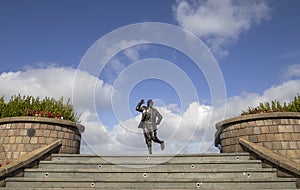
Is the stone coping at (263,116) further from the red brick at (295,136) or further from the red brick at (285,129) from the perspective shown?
the red brick at (295,136)

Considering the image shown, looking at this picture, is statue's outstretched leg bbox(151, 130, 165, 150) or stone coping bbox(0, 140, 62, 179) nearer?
stone coping bbox(0, 140, 62, 179)

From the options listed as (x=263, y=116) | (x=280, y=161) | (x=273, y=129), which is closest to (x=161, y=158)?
(x=280, y=161)

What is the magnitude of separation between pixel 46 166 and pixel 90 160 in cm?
133

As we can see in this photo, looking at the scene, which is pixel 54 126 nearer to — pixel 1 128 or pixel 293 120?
pixel 1 128

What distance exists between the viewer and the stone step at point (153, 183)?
551 centimetres

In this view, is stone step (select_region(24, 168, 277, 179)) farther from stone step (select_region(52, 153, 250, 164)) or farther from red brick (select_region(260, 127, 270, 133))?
red brick (select_region(260, 127, 270, 133))

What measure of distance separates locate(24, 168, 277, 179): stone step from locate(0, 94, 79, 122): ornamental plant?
12.4ft

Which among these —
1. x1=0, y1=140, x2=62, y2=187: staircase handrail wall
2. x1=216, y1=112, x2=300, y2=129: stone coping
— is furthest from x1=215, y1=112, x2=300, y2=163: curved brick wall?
x1=0, y1=140, x2=62, y2=187: staircase handrail wall

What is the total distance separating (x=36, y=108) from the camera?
11211 mm

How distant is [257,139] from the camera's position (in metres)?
8.21

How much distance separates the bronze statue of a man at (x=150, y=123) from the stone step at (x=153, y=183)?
3.13 metres

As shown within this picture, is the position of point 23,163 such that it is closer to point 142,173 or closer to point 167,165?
point 142,173

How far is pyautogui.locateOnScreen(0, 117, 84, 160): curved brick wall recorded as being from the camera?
27.1ft

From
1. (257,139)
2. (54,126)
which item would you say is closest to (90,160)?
(54,126)
